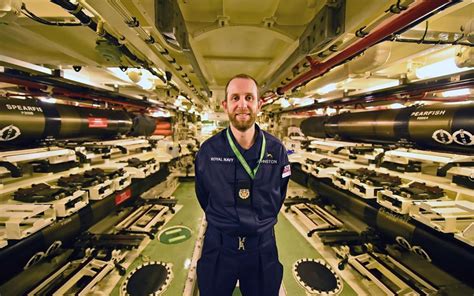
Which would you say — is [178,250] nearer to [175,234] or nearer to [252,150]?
[175,234]

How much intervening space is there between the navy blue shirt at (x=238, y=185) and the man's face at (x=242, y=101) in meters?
0.16

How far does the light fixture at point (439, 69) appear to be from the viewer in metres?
2.05

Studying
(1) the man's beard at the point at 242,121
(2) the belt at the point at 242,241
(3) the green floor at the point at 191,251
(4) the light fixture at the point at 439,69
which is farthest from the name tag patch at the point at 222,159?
(4) the light fixture at the point at 439,69

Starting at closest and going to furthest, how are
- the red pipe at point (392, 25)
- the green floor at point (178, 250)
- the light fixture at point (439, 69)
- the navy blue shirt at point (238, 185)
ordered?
1. the red pipe at point (392, 25)
2. the navy blue shirt at point (238, 185)
3. the light fixture at point (439, 69)
4. the green floor at point (178, 250)

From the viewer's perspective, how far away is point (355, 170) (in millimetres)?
2809

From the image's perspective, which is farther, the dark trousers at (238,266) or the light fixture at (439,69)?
the light fixture at (439,69)

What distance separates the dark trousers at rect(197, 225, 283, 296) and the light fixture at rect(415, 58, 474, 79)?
2453mm

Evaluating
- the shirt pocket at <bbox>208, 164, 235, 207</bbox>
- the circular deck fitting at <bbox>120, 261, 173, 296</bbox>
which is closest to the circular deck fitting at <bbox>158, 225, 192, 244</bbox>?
the circular deck fitting at <bbox>120, 261, 173, 296</bbox>

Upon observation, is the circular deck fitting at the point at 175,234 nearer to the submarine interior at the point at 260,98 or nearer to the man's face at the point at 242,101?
the submarine interior at the point at 260,98

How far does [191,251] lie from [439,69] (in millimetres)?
3680

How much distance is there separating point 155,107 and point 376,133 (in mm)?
4764

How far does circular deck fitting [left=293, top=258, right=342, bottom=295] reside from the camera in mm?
2184

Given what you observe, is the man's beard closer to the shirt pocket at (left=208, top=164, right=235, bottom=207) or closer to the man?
the man

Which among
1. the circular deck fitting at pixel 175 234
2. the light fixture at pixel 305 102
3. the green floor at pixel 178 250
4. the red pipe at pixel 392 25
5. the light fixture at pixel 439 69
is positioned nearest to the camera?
the red pipe at pixel 392 25
